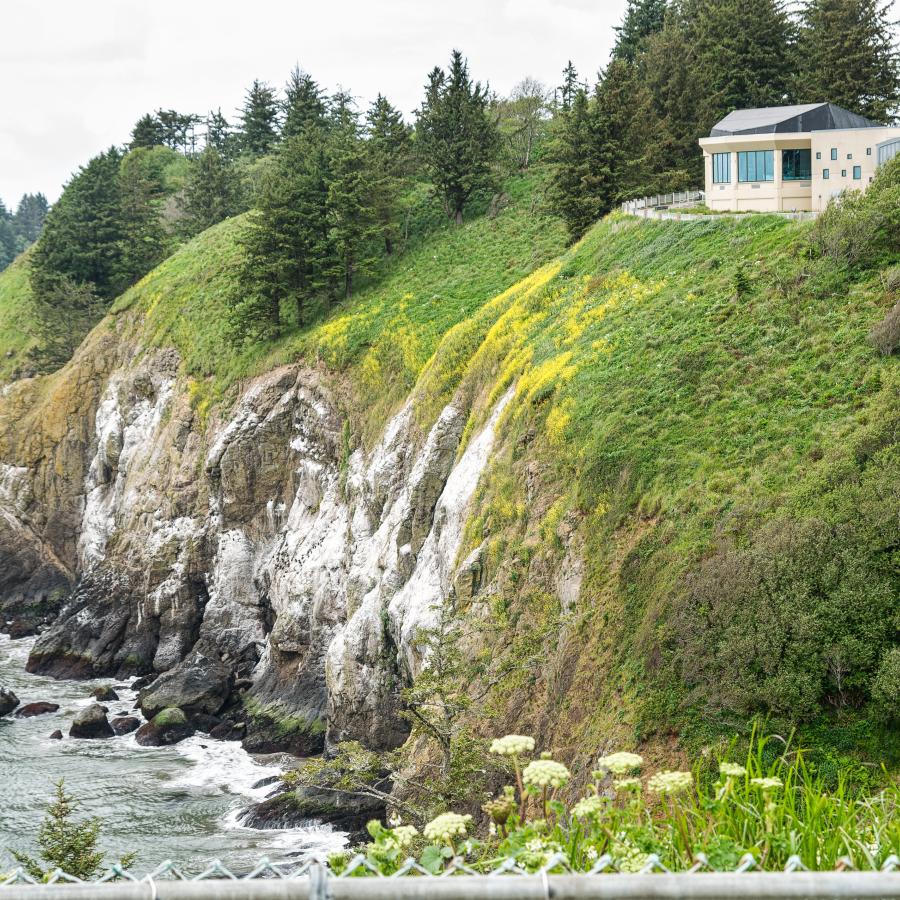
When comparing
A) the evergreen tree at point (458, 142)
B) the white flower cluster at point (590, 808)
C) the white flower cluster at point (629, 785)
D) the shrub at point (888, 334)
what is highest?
the evergreen tree at point (458, 142)

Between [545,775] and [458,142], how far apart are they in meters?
54.0

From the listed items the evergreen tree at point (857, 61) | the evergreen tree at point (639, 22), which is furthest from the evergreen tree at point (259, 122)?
the evergreen tree at point (857, 61)

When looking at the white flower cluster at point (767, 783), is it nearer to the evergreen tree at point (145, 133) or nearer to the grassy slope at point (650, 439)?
the grassy slope at point (650, 439)

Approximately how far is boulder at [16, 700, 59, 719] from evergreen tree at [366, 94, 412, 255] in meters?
28.0

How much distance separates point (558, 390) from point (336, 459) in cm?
1737

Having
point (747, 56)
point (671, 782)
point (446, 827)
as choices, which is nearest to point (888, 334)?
point (671, 782)

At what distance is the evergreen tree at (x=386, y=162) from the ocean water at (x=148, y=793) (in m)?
28.2

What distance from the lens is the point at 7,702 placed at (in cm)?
4100

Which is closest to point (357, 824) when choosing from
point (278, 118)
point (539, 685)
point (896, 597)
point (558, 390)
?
point (539, 685)

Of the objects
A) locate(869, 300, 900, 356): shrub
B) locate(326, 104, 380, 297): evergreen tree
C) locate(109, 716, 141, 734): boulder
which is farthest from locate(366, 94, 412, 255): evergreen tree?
locate(869, 300, 900, 356): shrub

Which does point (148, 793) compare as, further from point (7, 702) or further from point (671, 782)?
point (671, 782)

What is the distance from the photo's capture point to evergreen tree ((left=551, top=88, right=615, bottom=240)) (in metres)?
43.8

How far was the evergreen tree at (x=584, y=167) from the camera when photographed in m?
43.8

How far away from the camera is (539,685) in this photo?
2039cm
